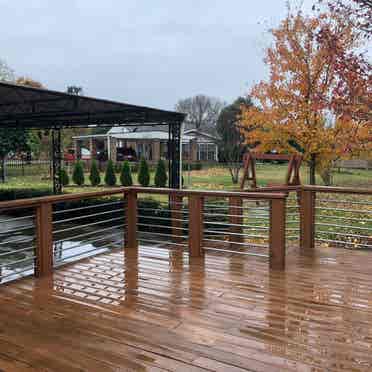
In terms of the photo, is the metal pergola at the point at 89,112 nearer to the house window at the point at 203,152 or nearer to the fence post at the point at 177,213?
the fence post at the point at 177,213

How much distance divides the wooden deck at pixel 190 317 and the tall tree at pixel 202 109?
110 feet

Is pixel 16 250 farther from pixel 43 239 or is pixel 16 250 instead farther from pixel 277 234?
pixel 277 234

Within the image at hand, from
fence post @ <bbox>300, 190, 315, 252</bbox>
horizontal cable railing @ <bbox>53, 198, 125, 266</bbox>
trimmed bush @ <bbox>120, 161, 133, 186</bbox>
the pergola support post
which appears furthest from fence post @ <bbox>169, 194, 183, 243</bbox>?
trimmed bush @ <bbox>120, 161, 133, 186</bbox>

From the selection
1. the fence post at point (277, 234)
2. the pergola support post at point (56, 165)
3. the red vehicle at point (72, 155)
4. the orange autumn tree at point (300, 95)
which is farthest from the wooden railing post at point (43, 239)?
the red vehicle at point (72, 155)

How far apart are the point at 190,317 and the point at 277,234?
5.30ft

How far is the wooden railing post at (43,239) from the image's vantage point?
3914 millimetres

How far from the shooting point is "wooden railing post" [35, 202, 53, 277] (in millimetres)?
3914

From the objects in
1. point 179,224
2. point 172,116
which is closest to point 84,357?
point 179,224

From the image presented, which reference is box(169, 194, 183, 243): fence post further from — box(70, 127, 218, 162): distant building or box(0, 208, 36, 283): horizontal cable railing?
box(70, 127, 218, 162): distant building

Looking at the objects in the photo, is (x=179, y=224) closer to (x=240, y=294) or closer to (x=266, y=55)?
(x=240, y=294)

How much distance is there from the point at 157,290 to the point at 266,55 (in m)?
7.43

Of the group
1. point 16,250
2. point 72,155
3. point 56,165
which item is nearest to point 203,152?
point 72,155

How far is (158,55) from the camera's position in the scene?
94.2ft

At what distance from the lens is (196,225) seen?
4672 millimetres
